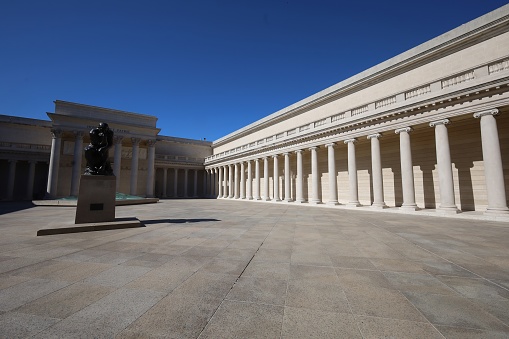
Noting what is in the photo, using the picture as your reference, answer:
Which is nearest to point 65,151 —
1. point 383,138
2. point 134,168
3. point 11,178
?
point 11,178

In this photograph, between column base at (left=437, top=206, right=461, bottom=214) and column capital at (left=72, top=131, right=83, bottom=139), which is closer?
column base at (left=437, top=206, right=461, bottom=214)

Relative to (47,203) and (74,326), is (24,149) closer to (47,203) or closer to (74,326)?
(47,203)

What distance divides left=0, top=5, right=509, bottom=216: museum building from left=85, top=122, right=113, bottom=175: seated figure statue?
22901 mm

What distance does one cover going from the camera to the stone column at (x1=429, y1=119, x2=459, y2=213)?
58.9 ft

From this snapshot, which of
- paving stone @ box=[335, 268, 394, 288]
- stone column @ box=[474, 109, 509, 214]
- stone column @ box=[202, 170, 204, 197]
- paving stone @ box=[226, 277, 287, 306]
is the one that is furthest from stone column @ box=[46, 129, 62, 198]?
stone column @ box=[474, 109, 509, 214]

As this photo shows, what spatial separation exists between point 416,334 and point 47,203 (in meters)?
37.3

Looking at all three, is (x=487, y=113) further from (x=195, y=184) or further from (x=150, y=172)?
(x=195, y=184)

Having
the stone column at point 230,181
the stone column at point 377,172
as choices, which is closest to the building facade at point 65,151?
the stone column at point 230,181

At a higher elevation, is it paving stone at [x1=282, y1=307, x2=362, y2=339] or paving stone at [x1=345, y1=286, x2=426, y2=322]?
paving stone at [x1=282, y1=307, x2=362, y2=339]

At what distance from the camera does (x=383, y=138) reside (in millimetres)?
25844

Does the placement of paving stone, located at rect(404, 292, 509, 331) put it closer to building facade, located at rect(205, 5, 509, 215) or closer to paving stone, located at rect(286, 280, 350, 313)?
paving stone, located at rect(286, 280, 350, 313)

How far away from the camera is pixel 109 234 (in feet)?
31.0

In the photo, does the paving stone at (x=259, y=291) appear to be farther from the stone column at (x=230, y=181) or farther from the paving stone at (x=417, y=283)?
the stone column at (x=230, y=181)

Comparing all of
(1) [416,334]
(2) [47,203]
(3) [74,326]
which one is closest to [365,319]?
(1) [416,334]
